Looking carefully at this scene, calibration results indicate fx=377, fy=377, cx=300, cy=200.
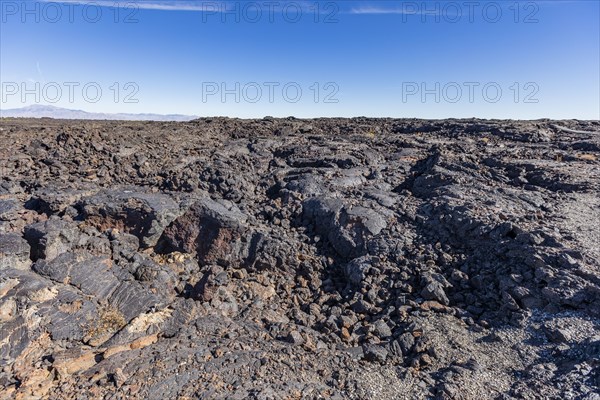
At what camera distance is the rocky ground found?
153 inches

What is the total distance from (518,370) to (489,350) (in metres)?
0.35

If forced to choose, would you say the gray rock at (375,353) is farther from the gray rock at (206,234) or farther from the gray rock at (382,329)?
the gray rock at (206,234)

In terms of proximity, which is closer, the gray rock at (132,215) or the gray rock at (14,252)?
the gray rock at (14,252)

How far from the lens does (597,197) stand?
6484mm

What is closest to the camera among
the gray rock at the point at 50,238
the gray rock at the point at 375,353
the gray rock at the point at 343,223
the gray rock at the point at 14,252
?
the gray rock at the point at 375,353

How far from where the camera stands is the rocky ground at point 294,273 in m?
3.89

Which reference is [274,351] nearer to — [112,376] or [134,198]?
[112,376]

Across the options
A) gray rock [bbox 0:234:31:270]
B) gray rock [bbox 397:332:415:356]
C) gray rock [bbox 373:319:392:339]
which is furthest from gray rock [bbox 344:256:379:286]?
gray rock [bbox 0:234:31:270]

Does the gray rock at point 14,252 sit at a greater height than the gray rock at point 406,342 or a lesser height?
greater

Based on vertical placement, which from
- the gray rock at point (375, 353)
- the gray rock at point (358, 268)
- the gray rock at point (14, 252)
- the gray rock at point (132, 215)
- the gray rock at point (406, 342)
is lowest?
the gray rock at point (375, 353)

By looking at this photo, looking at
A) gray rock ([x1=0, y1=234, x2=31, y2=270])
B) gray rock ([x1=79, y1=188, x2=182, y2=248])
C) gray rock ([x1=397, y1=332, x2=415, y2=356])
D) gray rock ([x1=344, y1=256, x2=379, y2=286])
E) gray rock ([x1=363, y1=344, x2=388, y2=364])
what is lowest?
gray rock ([x1=363, y1=344, x2=388, y2=364])

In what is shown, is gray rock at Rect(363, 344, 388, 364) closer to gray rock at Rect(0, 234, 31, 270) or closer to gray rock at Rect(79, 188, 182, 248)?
gray rock at Rect(79, 188, 182, 248)

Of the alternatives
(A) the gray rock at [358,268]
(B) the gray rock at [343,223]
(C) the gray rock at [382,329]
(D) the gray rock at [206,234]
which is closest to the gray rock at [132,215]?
(D) the gray rock at [206,234]

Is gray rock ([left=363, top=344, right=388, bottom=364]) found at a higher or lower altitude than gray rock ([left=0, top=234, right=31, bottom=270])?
lower
